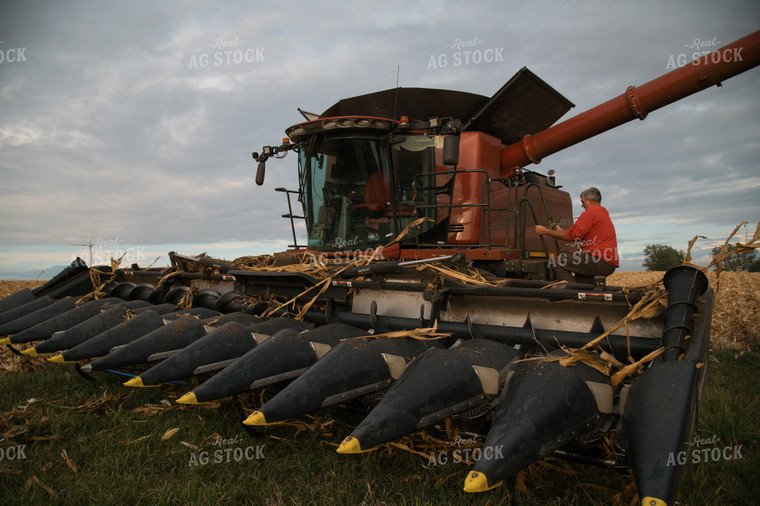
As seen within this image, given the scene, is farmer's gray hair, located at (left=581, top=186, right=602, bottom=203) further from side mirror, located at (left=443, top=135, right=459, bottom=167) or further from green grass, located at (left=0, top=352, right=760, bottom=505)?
green grass, located at (left=0, top=352, right=760, bottom=505)

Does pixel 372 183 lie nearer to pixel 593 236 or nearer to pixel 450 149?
pixel 450 149

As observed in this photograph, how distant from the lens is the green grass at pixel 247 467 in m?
2.49

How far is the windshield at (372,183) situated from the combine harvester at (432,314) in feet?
0.07

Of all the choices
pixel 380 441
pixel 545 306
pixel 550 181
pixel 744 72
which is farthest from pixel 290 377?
pixel 550 181

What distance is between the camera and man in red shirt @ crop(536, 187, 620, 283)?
5047 millimetres

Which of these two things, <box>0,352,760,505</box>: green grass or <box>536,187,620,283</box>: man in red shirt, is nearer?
<box>0,352,760,505</box>: green grass

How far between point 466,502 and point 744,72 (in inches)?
224

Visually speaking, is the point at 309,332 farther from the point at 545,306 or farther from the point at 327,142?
the point at 327,142

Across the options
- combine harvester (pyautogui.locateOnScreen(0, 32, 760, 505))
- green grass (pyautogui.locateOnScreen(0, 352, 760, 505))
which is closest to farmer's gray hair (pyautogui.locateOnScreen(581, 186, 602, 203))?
combine harvester (pyautogui.locateOnScreen(0, 32, 760, 505))

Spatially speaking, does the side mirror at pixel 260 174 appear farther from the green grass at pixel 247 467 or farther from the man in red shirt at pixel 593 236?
the man in red shirt at pixel 593 236

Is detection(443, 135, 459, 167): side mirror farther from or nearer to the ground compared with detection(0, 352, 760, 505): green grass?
farther from the ground

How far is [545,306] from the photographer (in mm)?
3145

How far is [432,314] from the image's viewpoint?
131 inches

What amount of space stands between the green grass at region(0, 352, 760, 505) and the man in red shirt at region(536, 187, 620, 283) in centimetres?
174
